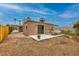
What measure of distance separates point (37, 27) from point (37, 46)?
24cm

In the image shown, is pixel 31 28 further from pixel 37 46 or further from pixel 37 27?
pixel 37 46

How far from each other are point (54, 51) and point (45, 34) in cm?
24

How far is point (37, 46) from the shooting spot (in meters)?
4.03

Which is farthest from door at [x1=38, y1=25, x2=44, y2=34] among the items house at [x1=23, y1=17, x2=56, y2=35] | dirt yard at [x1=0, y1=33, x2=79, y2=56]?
dirt yard at [x1=0, y1=33, x2=79, y2=56]

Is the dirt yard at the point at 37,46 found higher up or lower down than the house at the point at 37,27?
lower down

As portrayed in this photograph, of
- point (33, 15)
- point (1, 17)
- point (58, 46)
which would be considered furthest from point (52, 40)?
point (1, 17)

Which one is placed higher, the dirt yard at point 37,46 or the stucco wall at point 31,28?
the stucco wall at point 31,28

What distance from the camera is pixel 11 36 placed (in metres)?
4.04

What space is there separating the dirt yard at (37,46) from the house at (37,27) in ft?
0.30

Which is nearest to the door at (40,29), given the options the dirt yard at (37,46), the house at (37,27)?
the house at (37,27)

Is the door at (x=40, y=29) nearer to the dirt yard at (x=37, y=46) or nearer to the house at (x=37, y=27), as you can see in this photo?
the house at (x=37, y=27)

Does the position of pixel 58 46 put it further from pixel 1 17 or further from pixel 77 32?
pixel 1 17

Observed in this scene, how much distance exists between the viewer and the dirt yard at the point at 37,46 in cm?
401

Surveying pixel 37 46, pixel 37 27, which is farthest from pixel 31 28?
pixel 37 46
